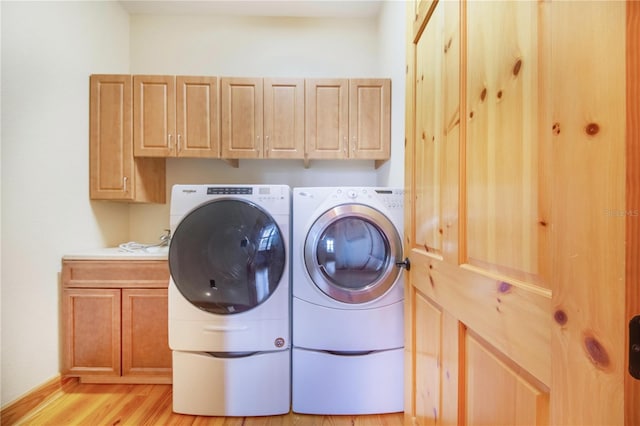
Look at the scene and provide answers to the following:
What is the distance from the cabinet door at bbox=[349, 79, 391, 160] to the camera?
1957 millimetres

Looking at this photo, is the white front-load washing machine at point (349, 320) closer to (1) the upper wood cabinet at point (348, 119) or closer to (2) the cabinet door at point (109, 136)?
(1) the upper wood cabinet at point (348, 119)

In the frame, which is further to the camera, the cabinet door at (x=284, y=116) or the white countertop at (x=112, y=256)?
the cabinet door at (x=284, y=116)

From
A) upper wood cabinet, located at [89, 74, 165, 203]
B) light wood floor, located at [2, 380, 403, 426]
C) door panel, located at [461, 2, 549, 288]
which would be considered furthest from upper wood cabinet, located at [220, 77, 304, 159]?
light wood floor, located at [2, 380, 403, 426]

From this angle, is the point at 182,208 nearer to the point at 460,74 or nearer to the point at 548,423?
the point at 460,74

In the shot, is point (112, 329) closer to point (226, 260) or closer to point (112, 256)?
point (112, 256)

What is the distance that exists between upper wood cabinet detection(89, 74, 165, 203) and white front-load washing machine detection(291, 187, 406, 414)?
56.3 inches

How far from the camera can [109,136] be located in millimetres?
1910

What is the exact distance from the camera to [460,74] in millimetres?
690

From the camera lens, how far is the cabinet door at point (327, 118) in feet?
6.42

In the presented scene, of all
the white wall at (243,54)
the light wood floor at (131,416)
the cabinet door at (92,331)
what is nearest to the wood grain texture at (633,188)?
the light wood floor at (131,416)

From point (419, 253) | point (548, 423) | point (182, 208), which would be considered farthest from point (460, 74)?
point (182, 208)

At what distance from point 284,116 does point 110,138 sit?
4.01ft

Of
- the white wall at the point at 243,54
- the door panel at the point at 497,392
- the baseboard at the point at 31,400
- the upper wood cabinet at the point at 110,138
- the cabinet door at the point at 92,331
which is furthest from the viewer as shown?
the white wall at the point at 243,54

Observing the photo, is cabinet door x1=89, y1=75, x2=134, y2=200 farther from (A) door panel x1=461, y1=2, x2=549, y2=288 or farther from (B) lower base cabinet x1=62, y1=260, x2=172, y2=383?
(A) door panel x1=461, y1=2, x2=549, y2=288
